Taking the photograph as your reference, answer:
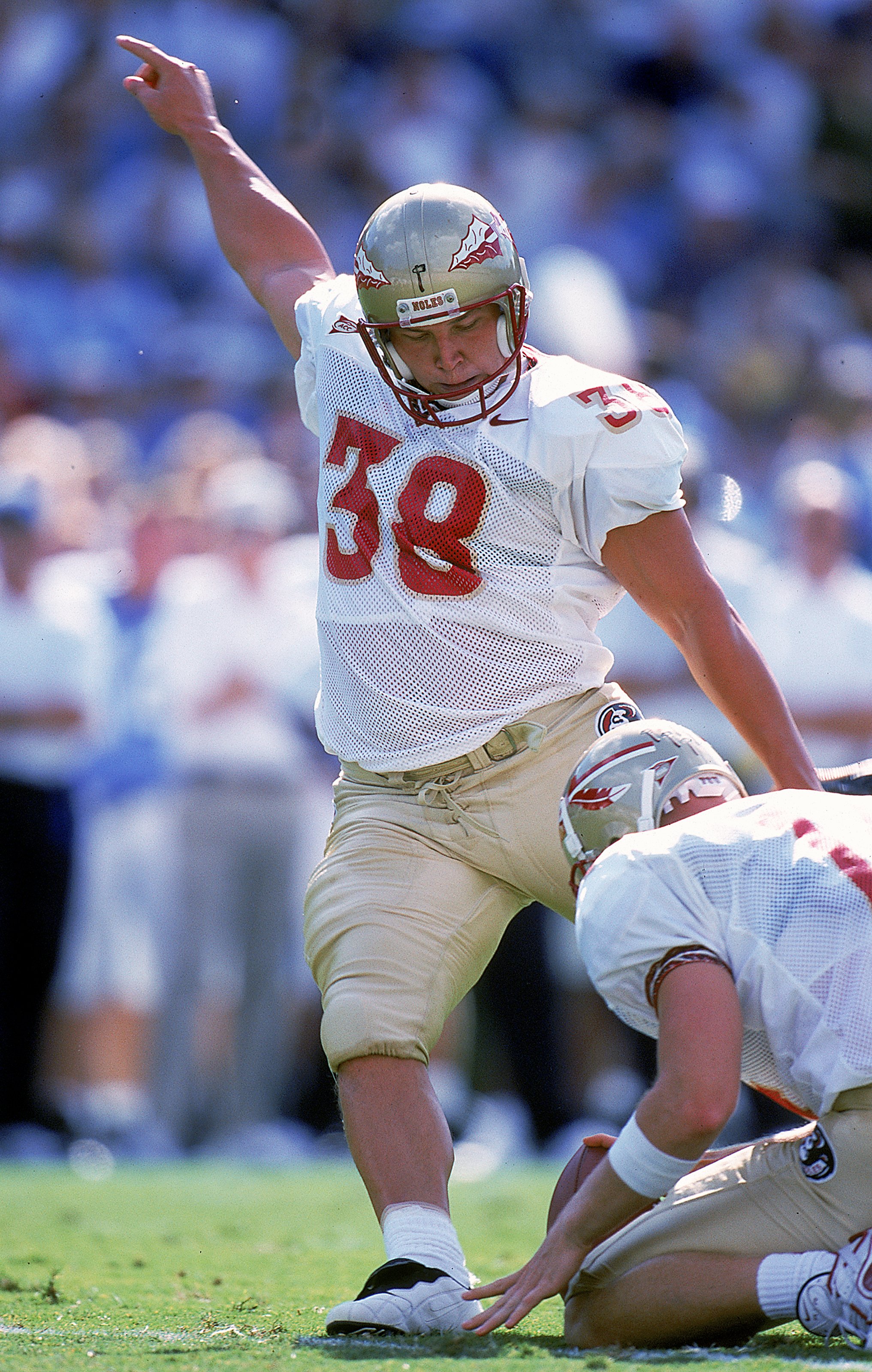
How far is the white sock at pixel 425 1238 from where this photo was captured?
2879 millimetres

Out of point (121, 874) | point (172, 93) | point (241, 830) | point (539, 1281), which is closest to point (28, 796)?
point (121, 874)

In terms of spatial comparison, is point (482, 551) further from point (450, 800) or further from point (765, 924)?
point (765, 924)

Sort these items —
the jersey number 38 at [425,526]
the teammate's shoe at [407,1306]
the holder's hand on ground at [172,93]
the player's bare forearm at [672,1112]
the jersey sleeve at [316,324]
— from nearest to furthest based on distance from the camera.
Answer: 1. the player's bare forearm at [672,1112]
2. the teammate's shoe at [407,1306]
3. the jersey number 38 at [425,526]
4. the jersey sleeve at [316,324]
5. the holder's hand on ground at [172,93]

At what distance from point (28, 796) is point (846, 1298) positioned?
14.4 feet

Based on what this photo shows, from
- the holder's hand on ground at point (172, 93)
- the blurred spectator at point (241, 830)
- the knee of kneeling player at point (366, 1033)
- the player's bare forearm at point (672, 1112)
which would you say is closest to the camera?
the player's bare forearm at point (672, 1112)

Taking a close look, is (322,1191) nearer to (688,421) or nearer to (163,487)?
(163,487)

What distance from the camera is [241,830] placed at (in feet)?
20.9

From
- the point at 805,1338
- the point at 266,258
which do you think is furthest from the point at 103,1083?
the point at 805,1338

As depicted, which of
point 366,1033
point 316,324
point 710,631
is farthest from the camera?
point 316,324

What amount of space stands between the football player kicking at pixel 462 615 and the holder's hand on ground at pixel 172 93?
978mm

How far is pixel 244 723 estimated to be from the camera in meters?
6.36

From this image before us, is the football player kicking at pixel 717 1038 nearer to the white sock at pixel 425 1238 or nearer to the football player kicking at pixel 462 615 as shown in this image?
the white sock at pixel 425 1238

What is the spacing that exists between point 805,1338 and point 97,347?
7376 mm

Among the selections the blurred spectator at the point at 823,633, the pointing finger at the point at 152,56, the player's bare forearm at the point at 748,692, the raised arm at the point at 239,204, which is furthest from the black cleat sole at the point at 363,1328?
the blurred spectator at the point at 823,633
